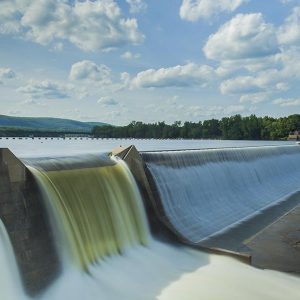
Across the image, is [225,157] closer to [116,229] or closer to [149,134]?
[116,229]

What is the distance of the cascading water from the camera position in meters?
21.8

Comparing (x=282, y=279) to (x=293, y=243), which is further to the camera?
(x=293, y=243)

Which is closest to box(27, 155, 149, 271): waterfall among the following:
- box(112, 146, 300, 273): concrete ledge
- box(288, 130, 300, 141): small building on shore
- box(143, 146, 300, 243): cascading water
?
box(112, 146, 300, 273): concrete ledge

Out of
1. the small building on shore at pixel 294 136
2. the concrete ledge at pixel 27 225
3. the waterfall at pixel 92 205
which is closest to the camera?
the concrete ledge at pixel 27 225

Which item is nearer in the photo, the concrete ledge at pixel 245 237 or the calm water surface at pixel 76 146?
the concrete ledge at pixel 245 237

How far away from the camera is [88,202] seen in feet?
52.0

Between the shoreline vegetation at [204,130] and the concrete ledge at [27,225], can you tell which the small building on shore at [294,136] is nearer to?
the shoreline vegetation at [204,130]

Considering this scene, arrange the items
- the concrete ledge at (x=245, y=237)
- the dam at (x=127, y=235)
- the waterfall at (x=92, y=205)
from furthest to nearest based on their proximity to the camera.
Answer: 1. the concrete ledge at (x=245, y=237)
2. the waterfall at (x=92, y=205)
3. the dam at (x=127, y=235)

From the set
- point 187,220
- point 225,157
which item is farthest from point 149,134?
point 187,220

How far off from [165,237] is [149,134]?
14160 centimetres

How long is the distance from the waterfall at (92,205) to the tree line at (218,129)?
11769 centimetres

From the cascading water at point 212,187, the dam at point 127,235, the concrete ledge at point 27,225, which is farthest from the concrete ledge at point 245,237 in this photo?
the concrete ledge at point 27,225

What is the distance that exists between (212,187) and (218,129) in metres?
126

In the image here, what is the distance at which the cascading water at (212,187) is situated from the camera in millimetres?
21844
